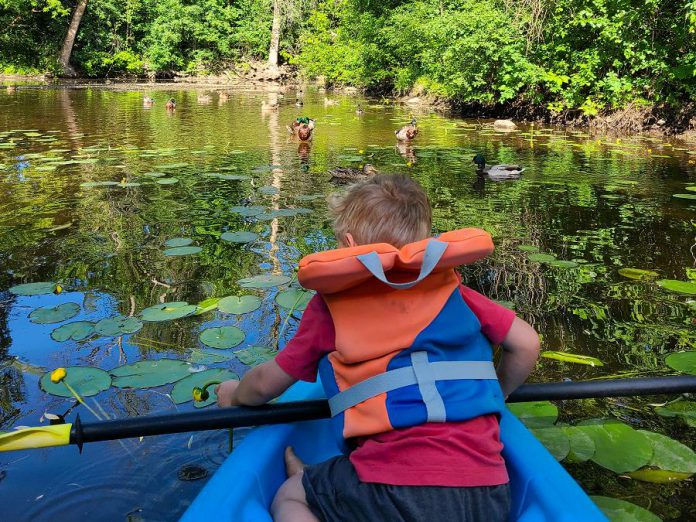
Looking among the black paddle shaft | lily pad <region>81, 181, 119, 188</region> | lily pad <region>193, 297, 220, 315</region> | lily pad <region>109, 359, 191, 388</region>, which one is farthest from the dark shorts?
lily pad <region>81, 181, 119, 188</region>

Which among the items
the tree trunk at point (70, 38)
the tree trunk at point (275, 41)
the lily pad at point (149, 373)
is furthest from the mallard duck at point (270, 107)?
the tree trunk at point (275, 41)

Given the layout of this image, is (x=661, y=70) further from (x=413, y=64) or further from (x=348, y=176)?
(x=413, y=64)

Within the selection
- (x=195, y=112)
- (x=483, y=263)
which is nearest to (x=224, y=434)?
(x=483, y=263)

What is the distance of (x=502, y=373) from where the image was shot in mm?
1506

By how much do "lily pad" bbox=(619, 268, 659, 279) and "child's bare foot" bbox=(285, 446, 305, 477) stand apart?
252cm

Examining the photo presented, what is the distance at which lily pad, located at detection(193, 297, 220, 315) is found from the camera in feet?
9.09

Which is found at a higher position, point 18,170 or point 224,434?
point 18,170

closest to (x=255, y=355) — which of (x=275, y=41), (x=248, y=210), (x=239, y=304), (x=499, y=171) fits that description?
(x=239, y=304)

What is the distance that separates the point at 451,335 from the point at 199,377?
1228 mm

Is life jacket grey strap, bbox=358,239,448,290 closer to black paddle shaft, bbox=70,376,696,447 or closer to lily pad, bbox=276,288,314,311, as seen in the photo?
black paddle shaft, bbox=70,376,696,447

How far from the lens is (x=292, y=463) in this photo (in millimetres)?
1452

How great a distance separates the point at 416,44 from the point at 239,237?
1336cm

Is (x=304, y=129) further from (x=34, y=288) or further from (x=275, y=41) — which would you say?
(x=275, y=41)

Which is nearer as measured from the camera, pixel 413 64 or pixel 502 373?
pixel 502 373
